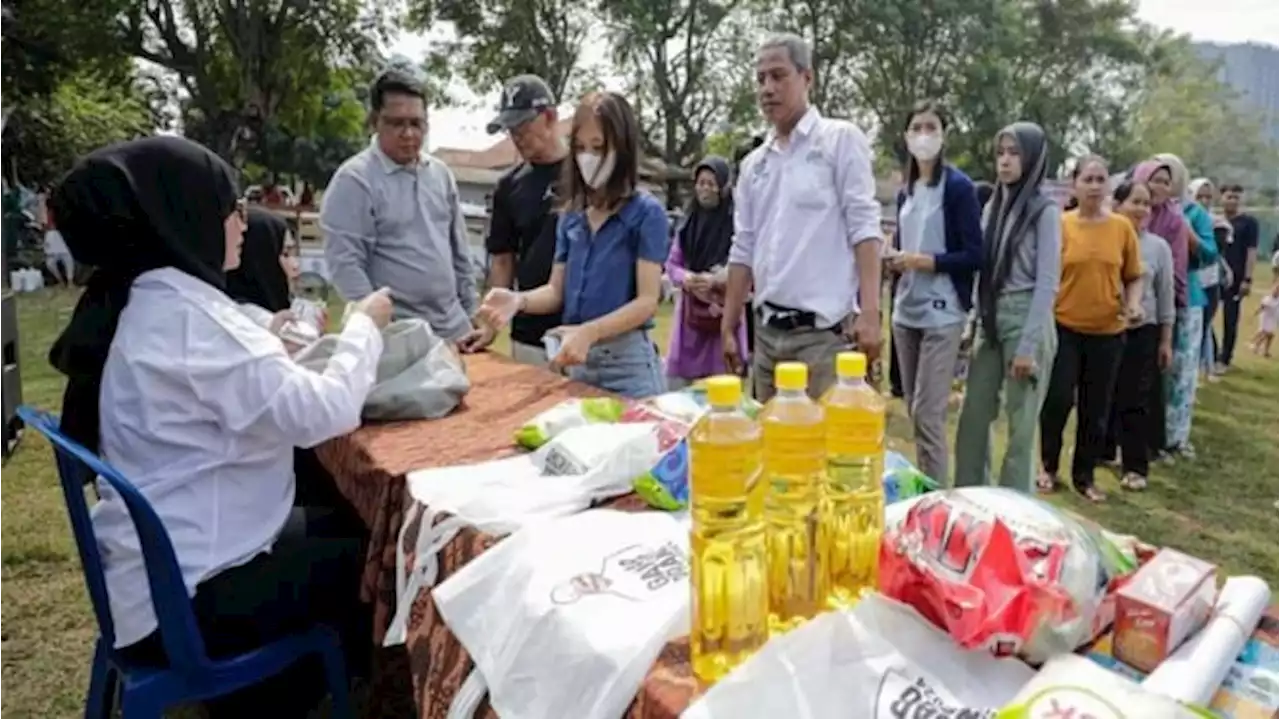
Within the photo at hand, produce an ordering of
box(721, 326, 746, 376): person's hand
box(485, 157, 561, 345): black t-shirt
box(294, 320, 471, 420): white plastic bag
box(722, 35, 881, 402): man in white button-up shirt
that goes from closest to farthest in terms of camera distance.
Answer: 1. box(294, 320, 471, 420): white plastic bag
2. box(722, 35, 881, 402): man in white button-up shirt
3. box(485, 157, 561, 345): black t-shirt
4. box(721, 326, 746, 376): person's hand

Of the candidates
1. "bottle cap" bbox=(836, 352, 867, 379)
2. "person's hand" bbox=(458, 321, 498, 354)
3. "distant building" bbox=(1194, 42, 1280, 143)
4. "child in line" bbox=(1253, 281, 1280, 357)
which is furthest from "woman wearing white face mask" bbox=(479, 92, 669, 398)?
"distant building" bbox=(1194, 42, 1280, 143)

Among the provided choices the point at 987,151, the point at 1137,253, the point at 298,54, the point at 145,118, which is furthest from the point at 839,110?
the point at 1137,253

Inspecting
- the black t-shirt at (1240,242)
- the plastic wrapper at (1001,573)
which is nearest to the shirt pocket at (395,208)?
the plastic wrapper at (1001,573)

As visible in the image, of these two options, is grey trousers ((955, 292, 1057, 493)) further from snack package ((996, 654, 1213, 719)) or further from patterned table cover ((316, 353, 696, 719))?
snack package ((996, 654, 1213, 719))

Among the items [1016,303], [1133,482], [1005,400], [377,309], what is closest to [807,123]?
[1016,303]

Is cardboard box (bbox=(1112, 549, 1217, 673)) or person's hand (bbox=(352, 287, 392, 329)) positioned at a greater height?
person's hand (bbox=(352, 287, 392, 329))

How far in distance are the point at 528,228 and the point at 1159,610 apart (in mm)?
2477

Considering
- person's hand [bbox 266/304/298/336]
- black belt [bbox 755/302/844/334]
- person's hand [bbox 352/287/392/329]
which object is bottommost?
black belt [bbox 755/302/844/334]

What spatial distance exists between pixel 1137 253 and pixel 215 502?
396 centimetres

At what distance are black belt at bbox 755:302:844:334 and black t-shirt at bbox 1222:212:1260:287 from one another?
6652 millimetres

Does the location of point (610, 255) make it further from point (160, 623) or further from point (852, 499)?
point (852, 499)

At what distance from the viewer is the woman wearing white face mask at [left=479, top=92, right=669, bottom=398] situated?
8.19 feet

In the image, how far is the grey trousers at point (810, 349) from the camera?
2941 mm

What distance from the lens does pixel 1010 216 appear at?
3.61 m
